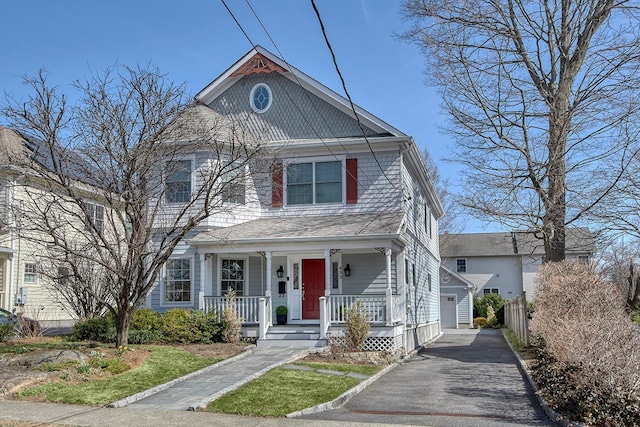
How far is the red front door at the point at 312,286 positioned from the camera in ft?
60.1

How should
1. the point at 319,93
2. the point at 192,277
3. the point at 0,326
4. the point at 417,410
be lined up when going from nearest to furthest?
the point at 417,410
the point at 0,326
the point at 192,277
the point at 319,93

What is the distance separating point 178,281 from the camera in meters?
18.7

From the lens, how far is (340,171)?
62.2 ft

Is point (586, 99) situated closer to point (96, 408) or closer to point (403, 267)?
point (403, 267)

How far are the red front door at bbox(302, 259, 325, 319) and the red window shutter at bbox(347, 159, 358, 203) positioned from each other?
2.19 m

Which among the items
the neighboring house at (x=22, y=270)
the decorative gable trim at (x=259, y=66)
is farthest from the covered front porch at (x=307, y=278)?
the neighboring house at (x=22, y=270)

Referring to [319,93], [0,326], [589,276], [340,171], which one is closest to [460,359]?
[589,276]

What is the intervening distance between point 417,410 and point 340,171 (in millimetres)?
10472

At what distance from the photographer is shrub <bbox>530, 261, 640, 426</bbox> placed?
7801mm

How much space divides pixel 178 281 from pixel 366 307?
614 centimetres

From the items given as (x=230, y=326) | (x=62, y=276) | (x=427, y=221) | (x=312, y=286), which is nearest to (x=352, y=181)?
(x=312, y=286)

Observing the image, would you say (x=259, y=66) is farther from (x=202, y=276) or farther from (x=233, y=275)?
(x=202, y=276)

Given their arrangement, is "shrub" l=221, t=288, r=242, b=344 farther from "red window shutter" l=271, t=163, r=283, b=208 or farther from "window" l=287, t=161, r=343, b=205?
"window" l=287, t=161, r=343, b=205

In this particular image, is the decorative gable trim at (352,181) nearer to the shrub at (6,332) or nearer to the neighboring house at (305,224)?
the neighboring house at (305,224)
